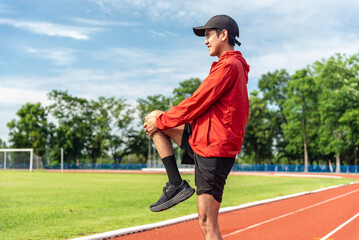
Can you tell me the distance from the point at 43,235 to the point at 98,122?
6050cm

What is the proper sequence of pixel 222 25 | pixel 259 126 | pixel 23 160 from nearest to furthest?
pixel 222 25 → pixel 23 160 → pixel 259 126

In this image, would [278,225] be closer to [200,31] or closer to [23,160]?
[200,31]

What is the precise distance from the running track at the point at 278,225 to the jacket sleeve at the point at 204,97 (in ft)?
14.8

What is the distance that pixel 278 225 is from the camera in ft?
26.8

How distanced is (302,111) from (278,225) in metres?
52.2

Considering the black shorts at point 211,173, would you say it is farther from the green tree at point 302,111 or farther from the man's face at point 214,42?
the green tree at point 302,111

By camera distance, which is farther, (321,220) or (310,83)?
(310,83)

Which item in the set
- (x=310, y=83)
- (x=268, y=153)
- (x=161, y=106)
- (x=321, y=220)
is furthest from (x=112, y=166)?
A: (x=321, y=220)

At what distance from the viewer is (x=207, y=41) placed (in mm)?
2816

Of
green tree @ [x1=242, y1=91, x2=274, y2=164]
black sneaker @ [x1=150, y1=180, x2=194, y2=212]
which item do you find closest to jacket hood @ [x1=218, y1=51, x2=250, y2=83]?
black sneaker @ [x1=150, y1=180, x2=194, y2=212]

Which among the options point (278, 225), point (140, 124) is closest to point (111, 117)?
point (140, 124)

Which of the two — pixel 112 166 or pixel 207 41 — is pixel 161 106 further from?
pixel 207 41

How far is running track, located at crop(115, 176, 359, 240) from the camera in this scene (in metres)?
6.86

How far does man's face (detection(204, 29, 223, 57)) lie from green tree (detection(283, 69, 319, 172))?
55.9 metres
